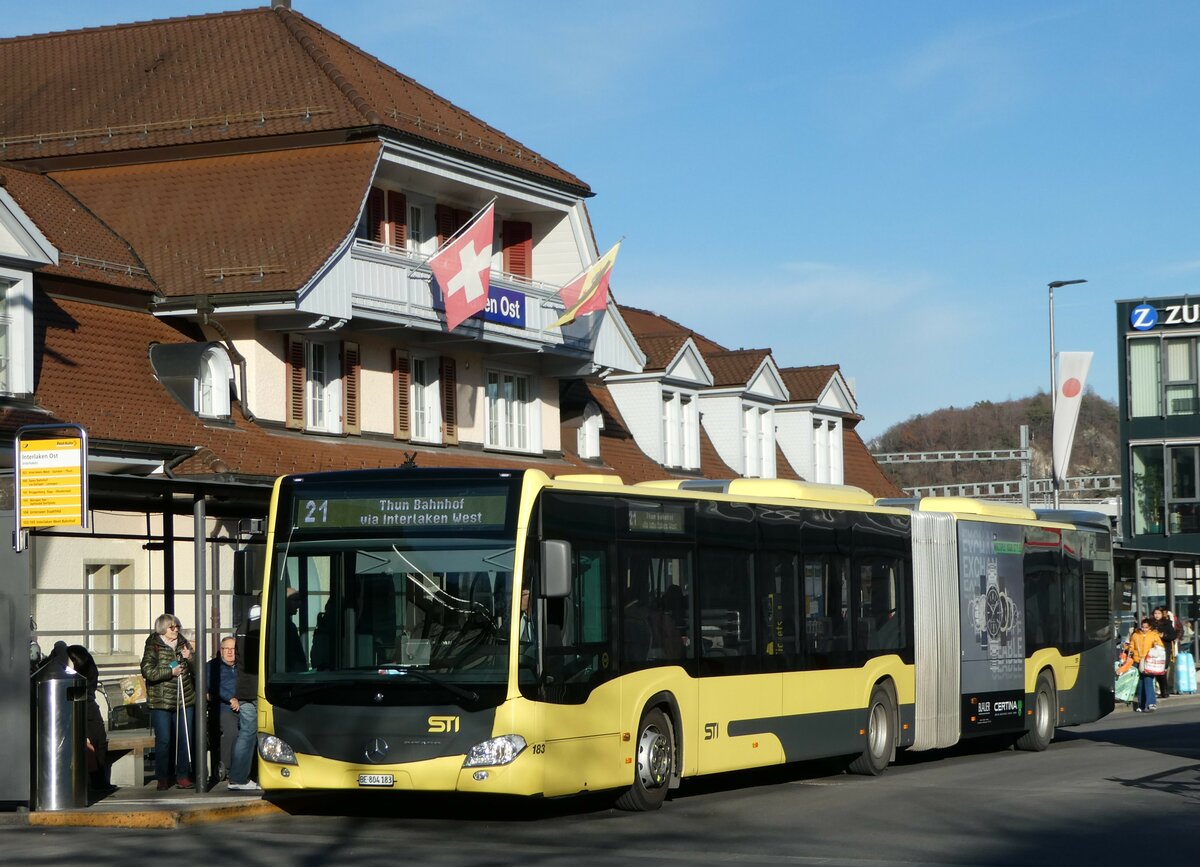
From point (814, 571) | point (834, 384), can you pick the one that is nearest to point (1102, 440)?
point (834, 384)

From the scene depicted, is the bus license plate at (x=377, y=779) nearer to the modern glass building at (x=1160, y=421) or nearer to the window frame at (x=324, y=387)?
the window frame at (x=324, y=387)

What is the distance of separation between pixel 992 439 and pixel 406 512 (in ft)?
434

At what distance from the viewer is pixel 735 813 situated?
16.5 m

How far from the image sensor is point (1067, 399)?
4219 cm

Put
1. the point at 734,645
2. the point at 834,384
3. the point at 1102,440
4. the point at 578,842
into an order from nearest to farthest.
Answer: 1. the point at 578,842
2. the point at 734,645
3. the point at 834,384
4. the point at 1102,440

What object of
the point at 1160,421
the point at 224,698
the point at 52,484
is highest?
the point at 1160,421

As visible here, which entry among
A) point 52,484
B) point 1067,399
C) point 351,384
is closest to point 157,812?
point 52,484

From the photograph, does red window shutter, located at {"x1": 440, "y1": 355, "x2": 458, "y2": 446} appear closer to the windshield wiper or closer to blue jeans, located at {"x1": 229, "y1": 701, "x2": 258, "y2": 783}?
blue jeans, located at {"x1": 229, "y1": 701, "x2": 258, "y2": 783}

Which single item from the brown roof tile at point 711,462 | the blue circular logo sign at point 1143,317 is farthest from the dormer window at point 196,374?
the blue circular logo sign at point 1143,317

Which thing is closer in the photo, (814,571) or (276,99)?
(814,571)

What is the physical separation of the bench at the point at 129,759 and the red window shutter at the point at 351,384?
1308cm

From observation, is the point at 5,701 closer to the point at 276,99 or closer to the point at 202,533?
the point at 202,533

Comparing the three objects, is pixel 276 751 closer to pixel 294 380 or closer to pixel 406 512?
pixel 406 512

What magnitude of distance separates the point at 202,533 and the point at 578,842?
5223 mm
